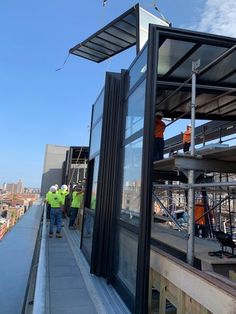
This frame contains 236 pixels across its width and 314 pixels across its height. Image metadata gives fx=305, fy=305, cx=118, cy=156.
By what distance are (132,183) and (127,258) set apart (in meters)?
1.04

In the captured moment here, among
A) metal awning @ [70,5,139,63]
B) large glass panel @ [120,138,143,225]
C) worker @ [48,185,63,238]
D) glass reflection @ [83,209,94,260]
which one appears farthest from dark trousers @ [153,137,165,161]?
worker @ [48,185,63,238]

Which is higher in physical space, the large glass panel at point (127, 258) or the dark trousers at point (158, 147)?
the dark trousers at point (158, 147)

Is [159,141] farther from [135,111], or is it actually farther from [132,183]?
[132,183]

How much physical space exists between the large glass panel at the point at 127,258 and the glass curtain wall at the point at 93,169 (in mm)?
1717

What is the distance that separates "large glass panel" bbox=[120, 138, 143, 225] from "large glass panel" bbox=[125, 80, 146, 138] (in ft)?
0.75

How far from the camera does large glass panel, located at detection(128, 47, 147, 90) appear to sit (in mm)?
4163

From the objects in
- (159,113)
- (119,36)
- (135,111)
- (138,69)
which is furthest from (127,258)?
(119,36)

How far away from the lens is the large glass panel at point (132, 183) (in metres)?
4.02

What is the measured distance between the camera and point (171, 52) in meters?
4.54

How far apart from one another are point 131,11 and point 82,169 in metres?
12.7

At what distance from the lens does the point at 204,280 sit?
2566 millimetres

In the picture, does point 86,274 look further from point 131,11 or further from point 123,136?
point 131,11

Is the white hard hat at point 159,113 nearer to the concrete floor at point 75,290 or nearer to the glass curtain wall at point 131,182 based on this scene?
the glass curtain wall at point 131,182

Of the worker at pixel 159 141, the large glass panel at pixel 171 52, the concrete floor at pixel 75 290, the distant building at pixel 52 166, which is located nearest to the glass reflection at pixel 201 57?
the large glass panel at pixel 171 52
